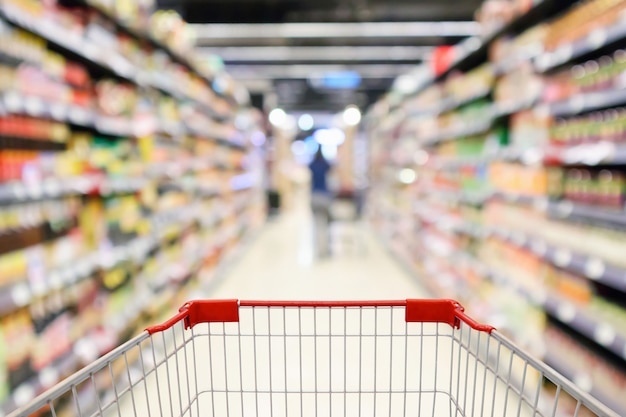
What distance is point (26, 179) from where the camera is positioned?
198cm

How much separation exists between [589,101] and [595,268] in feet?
2.71

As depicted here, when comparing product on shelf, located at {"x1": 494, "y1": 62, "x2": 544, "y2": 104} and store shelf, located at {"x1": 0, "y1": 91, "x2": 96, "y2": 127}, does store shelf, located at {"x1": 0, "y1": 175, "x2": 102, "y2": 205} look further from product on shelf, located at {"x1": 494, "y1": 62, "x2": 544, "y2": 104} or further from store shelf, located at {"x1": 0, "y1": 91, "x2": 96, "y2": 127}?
product on shelf, located at {"x1": 494, "y1": 62, "x2": 544, "y2": 104}

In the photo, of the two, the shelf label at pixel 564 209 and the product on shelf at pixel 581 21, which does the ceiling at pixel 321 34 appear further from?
the shelf label at pixel 564 209

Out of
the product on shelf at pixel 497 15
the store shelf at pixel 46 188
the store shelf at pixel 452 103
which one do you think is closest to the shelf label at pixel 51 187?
the store shelf at pixel 46 188

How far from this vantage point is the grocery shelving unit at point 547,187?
2062 mm

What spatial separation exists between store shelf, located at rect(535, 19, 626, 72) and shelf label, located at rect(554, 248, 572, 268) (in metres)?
1.03

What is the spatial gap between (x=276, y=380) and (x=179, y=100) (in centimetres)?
298

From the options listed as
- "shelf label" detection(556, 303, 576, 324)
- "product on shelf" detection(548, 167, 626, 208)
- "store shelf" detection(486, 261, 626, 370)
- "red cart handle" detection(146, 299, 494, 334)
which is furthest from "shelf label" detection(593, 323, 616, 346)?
"red cart handle" detection(146, 299, 494, 334)

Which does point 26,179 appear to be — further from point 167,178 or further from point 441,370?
point 441,370

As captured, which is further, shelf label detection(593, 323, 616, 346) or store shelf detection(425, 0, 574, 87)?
store shelf detection(425, 0, 574, 87)

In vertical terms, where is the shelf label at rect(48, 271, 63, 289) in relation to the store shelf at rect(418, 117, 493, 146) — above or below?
below

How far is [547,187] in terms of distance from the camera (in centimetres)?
250

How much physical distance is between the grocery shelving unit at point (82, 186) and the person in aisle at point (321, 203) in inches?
109

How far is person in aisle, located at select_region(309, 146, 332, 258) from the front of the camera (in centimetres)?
680
